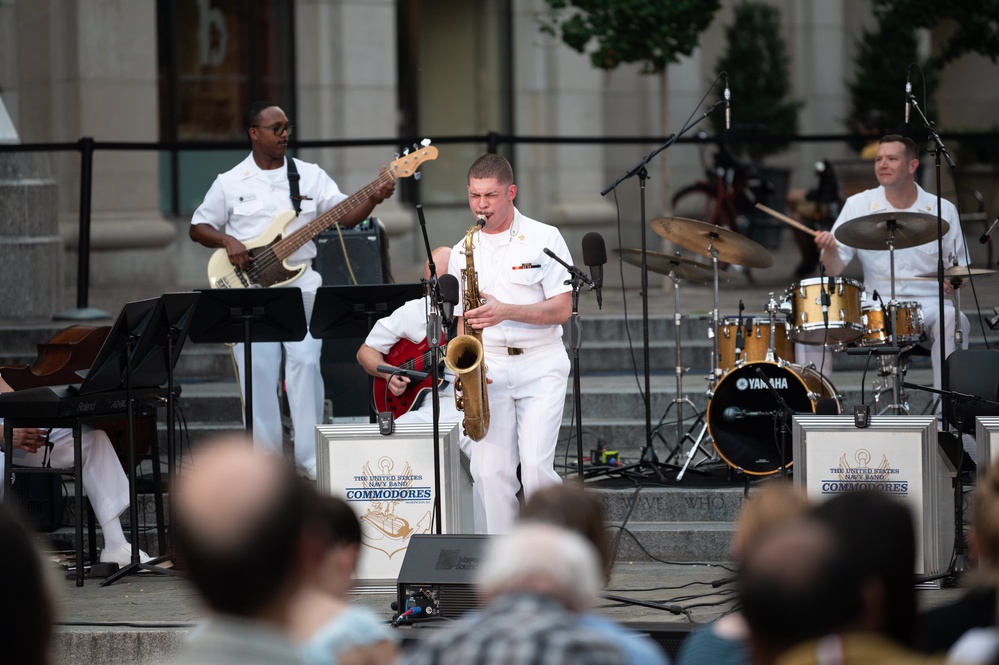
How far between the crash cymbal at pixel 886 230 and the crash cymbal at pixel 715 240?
1.63ft

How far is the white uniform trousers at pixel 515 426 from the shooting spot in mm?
7148

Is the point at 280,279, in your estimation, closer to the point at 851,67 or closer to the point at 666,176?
the point at 666,176

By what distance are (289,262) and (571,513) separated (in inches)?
226

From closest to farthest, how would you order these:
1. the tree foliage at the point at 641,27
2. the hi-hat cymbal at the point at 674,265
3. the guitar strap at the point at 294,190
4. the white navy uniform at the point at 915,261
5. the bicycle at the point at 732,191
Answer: the hi-hat cymbal at the point at 674,265, the guitar strap at the point at 294,190, the white navy uniform at the point at 915,261, the tree foliage at the point at 641,27, the bicycle at the point at 732,191

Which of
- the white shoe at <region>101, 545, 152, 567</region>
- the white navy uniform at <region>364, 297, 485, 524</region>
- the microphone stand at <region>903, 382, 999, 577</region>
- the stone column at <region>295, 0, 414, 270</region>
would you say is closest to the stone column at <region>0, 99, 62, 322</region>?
the stone column at <region>295, 0, 414, 270</region>

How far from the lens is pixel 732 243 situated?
28.0 ft

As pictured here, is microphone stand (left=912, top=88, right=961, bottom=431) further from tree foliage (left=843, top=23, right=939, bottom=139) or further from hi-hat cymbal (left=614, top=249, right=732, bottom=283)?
tree foliage (left=843, top=23, right=939, bottom=139)

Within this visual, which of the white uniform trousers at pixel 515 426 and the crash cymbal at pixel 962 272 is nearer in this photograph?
the white uniform trousers at pixel 515 426

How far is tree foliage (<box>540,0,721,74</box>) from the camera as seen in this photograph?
41.1ft

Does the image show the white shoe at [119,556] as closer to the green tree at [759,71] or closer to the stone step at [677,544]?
the stone step at [677,544]

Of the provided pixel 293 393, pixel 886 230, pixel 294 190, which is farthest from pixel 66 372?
pixel 886 230

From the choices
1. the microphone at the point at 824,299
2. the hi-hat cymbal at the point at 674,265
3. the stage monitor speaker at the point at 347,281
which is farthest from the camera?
the stage monitor speaker at the point at 347,281

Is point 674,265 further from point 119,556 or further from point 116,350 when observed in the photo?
point 119,556

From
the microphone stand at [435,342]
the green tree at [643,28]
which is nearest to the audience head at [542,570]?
the microphone stand at [435,342]
